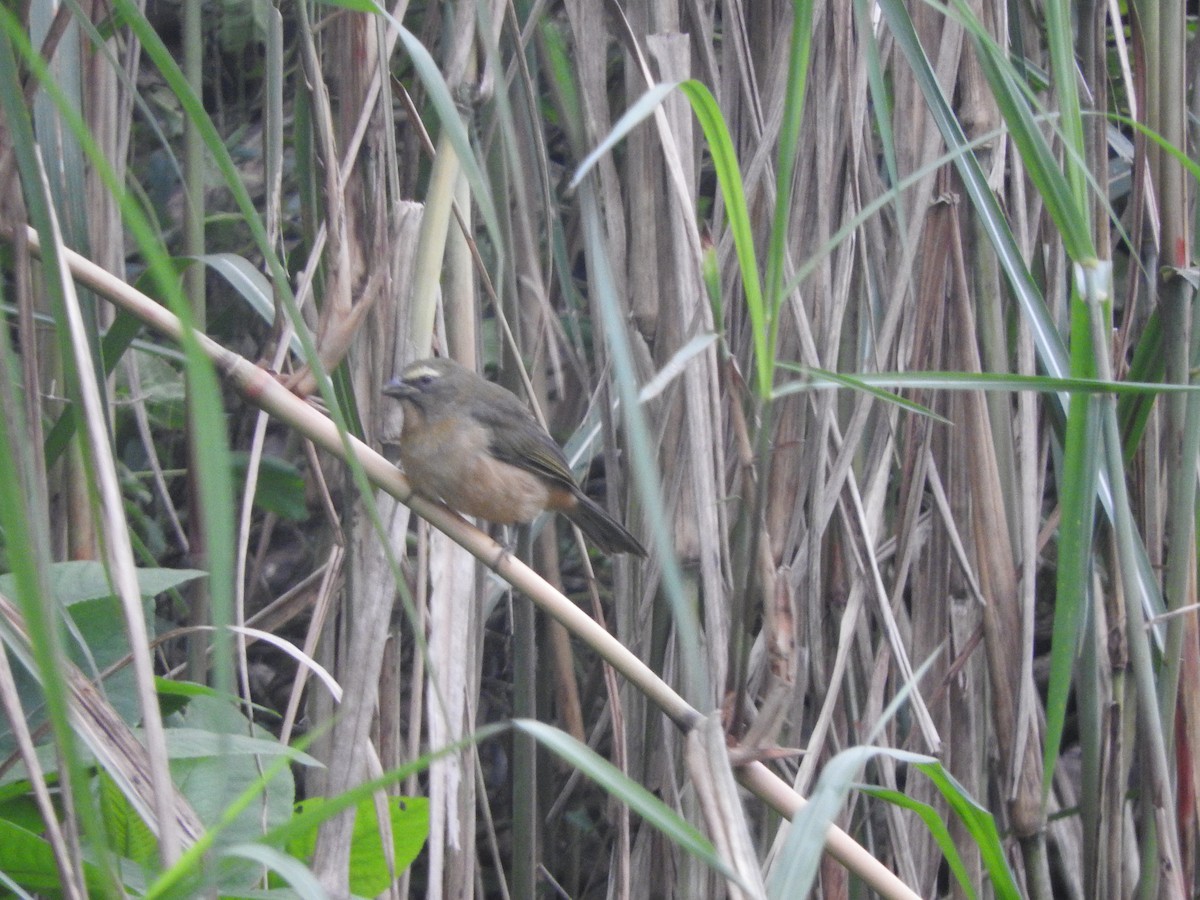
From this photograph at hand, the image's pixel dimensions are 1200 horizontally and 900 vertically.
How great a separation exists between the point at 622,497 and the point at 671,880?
87 cm

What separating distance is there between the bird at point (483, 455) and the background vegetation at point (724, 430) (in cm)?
9

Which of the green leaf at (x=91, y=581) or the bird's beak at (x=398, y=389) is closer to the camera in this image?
the green leaf at (x=91, y=581)

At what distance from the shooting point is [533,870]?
2582mm

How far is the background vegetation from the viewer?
1689 mm

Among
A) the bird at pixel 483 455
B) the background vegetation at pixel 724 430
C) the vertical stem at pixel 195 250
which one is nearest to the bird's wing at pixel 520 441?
the bird at pixel 483 455

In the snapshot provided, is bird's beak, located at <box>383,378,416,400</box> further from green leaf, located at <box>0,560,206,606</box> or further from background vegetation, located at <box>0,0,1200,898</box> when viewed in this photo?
green leaf, located at <box>0,560,206,606</box>

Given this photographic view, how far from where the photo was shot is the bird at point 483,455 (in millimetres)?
2547

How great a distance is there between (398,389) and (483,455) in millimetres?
621

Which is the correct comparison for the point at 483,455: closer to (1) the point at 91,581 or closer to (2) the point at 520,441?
(2) the point at 520,441

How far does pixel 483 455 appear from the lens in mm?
2896

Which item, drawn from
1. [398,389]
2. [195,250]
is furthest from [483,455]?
[195,250]

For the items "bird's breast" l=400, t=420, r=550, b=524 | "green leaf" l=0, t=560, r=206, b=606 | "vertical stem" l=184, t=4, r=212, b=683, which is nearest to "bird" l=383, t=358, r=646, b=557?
"bird's breast" l=400, t=420, r=550, b=524

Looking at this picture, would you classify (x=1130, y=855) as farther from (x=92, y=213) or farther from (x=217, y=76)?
(x=217, y=76)

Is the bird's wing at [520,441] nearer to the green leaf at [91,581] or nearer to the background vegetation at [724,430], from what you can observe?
the background vegetation at [724,430]
